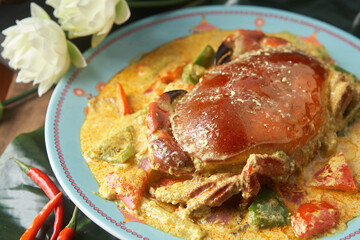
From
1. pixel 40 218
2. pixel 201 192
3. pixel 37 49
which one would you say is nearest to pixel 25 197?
pixel 40 218

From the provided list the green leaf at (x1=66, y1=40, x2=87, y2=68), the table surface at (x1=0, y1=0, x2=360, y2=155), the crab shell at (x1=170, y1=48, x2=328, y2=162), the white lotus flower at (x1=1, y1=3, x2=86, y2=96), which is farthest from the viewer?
the table surface at (x1=0, y1=0, x2=360, y2=155)

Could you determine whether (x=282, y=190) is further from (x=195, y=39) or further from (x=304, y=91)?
(x=195, y=39)

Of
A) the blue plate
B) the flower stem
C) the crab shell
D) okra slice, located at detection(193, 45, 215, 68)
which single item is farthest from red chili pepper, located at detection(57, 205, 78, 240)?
okra slice, located at detection(193, 45, 215, 68)

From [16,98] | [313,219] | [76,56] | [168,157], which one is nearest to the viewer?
[313,219]

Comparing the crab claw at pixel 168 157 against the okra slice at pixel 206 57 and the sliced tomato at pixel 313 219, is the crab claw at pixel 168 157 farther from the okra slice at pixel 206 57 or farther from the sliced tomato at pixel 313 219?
the okra slice at pixel 206 57

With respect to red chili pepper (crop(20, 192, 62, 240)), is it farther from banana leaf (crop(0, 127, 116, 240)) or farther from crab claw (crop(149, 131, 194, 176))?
crab claw (crop(149, 131, 194, 176))

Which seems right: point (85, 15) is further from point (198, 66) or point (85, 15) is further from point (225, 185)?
point (225, 185)
